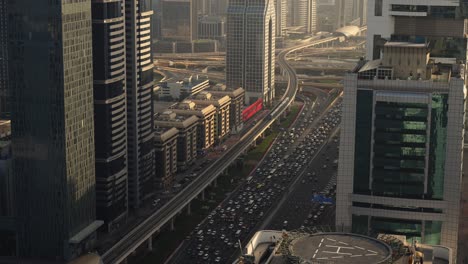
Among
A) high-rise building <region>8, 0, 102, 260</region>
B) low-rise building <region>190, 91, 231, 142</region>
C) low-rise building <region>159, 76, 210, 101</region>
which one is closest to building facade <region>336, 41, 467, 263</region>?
high-rise building <region>8, 0, 102, 260</region>

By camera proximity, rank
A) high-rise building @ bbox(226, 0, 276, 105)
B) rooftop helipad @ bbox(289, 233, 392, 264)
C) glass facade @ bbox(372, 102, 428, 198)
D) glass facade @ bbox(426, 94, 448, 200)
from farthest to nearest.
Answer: high-rise building @ bbox(226, 0, 276, 105) → glass facade @ bbox(372, 102, 428, 198) → glass facade @ bbox(426, 94, 448, 200) → rooftop helipad @ bbox(289, 233, 392, 264)

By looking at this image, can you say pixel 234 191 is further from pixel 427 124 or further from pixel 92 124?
pixel 427 124

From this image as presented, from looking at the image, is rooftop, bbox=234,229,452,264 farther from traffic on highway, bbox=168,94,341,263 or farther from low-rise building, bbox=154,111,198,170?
low-rise building, bbox=154,111,198,170

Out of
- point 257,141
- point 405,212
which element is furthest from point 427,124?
point 257,141

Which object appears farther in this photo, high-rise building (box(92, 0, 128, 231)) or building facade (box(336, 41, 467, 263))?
high-rise building (box(92, 0, 128, 231))

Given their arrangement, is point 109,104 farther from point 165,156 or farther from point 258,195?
point 258,195

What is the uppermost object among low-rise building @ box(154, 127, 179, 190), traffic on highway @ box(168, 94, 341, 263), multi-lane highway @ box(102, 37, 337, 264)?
low-rise building @ box(154, 127, 179, 190)

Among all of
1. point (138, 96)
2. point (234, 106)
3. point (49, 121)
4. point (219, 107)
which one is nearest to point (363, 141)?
point (49, 121)
